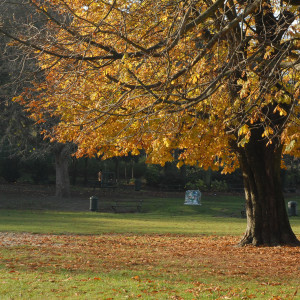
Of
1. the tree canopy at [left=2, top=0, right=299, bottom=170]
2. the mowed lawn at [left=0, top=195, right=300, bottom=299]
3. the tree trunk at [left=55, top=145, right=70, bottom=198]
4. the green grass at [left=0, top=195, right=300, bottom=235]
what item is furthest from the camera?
the tree trunk at [left=55, top=145, right=70, bottom=198]

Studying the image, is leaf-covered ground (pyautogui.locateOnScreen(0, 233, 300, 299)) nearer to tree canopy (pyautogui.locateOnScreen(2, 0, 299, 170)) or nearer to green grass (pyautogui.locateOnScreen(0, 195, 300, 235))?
tree canopy (pyautogui.locateOnScreen(2, 0, 299, 170))

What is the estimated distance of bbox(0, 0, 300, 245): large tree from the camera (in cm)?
1077

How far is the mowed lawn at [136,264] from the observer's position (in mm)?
8227

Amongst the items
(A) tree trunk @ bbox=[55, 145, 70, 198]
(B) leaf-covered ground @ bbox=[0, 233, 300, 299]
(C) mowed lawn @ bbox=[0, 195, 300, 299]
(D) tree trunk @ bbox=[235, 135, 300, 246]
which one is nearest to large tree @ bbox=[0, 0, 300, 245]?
(D) tree trunk @ bbox=[235, 135, 300, 246]

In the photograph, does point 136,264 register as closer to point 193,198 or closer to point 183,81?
point 183,81

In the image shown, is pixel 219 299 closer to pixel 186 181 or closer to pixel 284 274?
pixel 284 274

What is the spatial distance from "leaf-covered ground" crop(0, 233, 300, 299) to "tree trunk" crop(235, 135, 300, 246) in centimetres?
60

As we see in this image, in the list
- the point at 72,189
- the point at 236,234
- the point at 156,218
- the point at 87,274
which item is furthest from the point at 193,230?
the point at 72,189

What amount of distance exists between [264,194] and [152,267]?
18.2ft

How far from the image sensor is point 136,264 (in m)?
11.6

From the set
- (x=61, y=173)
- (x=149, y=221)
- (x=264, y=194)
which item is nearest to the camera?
(x=264, y=194)

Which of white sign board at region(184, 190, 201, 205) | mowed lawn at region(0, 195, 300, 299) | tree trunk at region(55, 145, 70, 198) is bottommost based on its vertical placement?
mowed lawn at region(0, 195, 300, 299)

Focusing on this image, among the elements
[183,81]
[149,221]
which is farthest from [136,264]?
[149,221]

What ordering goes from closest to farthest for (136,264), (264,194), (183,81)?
(136,264)
(183,81)
(264,194)
